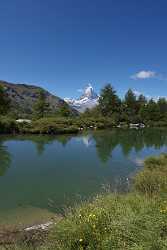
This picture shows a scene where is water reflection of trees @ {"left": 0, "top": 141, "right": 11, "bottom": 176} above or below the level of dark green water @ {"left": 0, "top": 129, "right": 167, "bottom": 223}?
above

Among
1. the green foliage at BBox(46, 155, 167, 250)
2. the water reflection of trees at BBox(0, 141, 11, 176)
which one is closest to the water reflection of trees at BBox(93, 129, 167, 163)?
the water reflection of trees at BBox(0, 141, 11, 176)

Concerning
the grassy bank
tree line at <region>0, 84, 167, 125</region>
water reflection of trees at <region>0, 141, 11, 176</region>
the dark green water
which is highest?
tree line at <region>0, 84, 167, 125</region>

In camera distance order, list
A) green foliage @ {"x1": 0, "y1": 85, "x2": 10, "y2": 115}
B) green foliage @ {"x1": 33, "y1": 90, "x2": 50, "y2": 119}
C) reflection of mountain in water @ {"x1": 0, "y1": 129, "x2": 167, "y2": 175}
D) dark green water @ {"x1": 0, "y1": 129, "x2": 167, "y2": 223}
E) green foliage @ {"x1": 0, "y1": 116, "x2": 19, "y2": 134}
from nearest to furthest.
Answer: dark green water @ {"x1": 0, "y1": 129, "x2": 167, "y2": 223}, reflection of mountain in water @ {"x1": 0, "y1": 129, "x2": 167, "y2": 175}, green foliage @ {"x1": 0, "y1": 116, "x2": 19, "y2": 134}, green foliage @ {"x1": 0, "y1": 85, "x2": 10, "y2": 115}, green foliage @ {"x1": 33, "y1": 90, "x2": 50, "y2": 119}

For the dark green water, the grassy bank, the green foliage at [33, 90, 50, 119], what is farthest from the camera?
the green foliage at [33, 90, 50, 119]

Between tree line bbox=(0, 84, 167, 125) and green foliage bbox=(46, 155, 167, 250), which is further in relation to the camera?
tree line bbox=(0, 84, 167, 125)

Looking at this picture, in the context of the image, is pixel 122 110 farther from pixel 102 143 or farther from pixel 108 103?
pixel 102 143

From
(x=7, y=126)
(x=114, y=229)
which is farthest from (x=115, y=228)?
(x=7, y=126)

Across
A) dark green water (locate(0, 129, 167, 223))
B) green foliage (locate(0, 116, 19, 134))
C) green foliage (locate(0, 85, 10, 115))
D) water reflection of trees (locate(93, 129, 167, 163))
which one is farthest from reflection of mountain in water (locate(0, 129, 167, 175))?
green foliage (locate(0, 85, 10, 115))

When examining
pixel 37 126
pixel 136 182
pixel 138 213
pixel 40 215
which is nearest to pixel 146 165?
pixel 136 182

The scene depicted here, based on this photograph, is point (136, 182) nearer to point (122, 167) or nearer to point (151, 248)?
point (151, 248)

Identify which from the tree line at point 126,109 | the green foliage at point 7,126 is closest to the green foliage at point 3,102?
the green foliage at point 7,126

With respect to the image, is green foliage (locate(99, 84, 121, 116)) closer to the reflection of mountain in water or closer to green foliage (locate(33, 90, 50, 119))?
green foliage (locate(33, 90, 50, 119))

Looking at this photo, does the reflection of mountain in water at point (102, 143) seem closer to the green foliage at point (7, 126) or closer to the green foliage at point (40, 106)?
the green foliage at point (7, 126)

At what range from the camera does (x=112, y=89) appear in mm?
76375
